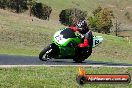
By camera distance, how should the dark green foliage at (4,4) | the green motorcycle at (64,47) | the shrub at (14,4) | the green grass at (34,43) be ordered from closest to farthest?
the green motorcycle at (64,47) < the green grass at (34,43) < the dark green foliage at (4,4) < the shrub at (14,4)

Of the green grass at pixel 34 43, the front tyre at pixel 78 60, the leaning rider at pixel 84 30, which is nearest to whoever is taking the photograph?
the leaning rider at pixel 84 30

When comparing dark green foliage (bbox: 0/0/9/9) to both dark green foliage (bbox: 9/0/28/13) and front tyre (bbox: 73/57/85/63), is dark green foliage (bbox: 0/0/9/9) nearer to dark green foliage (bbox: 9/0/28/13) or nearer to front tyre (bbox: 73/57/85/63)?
dark green foliage (bbox: 9/0/28/13)

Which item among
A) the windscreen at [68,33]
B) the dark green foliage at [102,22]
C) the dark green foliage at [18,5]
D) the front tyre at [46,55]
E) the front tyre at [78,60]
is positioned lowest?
the dark green foliage at [102,22]

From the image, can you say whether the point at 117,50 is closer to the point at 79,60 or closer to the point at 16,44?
the point at 16,44

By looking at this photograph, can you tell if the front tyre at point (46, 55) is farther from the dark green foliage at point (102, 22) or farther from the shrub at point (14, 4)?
the dark green foliage at point (102, 22)

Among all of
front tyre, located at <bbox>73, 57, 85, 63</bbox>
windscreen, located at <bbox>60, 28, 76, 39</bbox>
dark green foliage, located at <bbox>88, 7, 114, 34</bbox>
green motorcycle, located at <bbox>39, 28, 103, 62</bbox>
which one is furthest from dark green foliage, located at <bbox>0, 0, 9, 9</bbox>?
windscreen, located at <bbox>60, 28, 76, 39</bbox>

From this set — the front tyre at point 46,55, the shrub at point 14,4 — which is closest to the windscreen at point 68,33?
the front tyre at point 46,55

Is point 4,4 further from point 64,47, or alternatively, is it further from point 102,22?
point 64,47

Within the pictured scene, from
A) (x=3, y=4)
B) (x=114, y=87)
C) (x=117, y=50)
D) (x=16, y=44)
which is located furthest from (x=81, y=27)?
(x=3, y=4)

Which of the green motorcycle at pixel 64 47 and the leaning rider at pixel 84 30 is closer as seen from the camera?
the leaning rider at pixel 84 30

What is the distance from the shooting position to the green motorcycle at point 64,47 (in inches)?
826

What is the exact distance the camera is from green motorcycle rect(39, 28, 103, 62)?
20984 mm

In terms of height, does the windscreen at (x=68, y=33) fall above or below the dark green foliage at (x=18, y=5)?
above

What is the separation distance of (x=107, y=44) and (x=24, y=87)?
53.0 m
